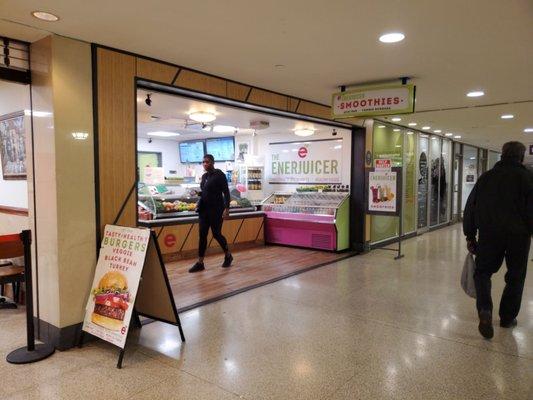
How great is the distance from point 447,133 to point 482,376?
8.57 metres

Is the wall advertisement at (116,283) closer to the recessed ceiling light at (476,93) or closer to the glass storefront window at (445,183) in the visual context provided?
the recessed ceiling light at (476,93)

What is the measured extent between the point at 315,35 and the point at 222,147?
7572 millimetres

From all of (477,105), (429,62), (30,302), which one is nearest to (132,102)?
(30,302)

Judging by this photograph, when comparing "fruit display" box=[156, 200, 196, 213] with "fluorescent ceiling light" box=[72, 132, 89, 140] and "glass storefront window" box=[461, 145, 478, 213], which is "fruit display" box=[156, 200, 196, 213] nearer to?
"fluorescent ceiling light" box=[72, 132, 89, 140]

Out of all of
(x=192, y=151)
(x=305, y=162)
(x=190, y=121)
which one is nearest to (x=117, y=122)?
(x=190, y=121)

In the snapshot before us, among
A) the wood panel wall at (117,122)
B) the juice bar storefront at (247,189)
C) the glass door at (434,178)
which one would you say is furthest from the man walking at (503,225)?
the glass door at (434,178)

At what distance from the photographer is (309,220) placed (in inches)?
305

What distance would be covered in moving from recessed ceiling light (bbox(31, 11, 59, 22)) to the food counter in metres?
3.55

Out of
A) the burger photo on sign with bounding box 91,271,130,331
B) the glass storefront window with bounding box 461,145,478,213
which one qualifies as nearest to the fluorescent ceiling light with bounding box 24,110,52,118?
the burger photo on sign with bounding box 91,271,130,331

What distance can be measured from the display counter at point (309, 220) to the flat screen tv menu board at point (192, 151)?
343 centimetres

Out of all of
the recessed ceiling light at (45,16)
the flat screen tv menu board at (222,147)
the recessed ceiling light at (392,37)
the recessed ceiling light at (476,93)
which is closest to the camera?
the recessed ceiling light at (45,16)

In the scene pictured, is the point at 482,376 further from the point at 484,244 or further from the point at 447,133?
the point at 447,133

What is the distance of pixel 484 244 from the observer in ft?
12.0

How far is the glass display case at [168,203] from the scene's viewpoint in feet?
21.9
